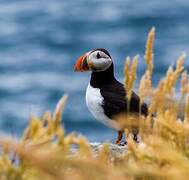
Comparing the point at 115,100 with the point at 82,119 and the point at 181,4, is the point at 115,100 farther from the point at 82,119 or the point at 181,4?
the point at 181,4

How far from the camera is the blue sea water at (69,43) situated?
84.4ft

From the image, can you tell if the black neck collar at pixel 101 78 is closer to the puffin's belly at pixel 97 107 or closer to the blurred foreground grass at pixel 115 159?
the puffin's belly at pixel 97 107

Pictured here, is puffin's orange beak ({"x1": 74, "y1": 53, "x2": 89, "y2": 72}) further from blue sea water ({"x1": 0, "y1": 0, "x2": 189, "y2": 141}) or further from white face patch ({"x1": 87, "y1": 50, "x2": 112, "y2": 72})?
blue sea water ({"x1": 0, "y1": 0, "x2": 189, "y2": 141})

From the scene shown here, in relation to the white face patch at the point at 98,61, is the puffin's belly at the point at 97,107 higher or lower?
lower

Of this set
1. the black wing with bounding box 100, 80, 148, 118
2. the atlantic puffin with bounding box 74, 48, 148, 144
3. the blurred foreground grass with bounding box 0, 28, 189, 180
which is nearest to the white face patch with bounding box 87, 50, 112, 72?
the atlantic puffin with bounding box 74, 48, 148, 144

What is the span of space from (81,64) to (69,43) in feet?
73.0

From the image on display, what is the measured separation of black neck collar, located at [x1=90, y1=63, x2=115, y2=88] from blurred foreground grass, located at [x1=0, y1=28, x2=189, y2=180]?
4.22 m

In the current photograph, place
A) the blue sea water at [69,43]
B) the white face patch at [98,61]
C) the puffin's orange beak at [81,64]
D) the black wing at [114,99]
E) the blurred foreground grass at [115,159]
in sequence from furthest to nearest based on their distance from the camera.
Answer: the blue sea water at [69,43], the white face patch at [98,61], the black wing at [114,99], the puffin's orange beak at [81,64], the blurred foreground grass at [115,159]

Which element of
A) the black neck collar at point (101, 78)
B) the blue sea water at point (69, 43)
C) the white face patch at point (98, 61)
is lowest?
the blue sea water at point (69, 43)

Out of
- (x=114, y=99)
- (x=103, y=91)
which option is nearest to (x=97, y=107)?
(x=114, y=99)

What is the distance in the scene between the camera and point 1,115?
2552cm

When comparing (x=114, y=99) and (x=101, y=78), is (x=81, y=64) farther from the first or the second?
(x=101, y=78)

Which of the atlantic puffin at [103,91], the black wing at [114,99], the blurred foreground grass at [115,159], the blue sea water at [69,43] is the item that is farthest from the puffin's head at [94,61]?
the blue sea water at [69,43]

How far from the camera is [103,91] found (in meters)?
8.32
